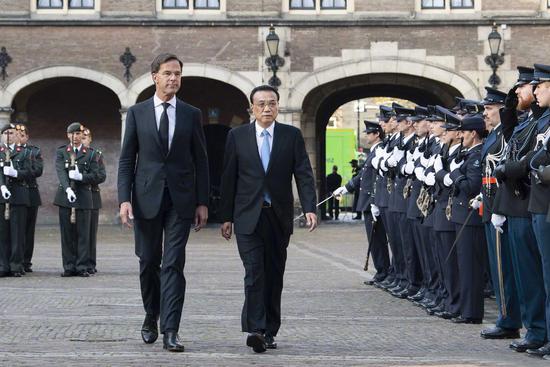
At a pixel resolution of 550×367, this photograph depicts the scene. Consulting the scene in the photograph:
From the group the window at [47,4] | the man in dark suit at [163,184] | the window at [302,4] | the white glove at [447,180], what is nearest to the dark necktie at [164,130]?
the man in dark suit at [163,184]

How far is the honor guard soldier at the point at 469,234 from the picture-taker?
11.3m

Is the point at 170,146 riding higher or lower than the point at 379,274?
higher

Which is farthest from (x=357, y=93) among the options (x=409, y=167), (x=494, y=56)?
(x=409, y=167)

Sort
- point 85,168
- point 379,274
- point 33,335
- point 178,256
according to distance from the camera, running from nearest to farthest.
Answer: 1. point 178,256
2. point 33,335
3. point 379,274
4. point 85,168

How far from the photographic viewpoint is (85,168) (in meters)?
17.1

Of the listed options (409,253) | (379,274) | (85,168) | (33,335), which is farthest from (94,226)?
(33,335)

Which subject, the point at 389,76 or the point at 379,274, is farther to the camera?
the point at 389,76

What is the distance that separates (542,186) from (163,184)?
2.65 m

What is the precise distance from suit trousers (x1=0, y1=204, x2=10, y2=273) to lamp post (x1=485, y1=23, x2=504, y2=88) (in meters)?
15.1

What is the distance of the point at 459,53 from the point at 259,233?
21.0 meters

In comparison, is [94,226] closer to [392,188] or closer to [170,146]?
[392,188]

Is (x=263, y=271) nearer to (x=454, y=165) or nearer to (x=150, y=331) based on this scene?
(x=150, y=331)

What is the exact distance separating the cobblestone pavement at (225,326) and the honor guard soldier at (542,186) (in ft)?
2.30

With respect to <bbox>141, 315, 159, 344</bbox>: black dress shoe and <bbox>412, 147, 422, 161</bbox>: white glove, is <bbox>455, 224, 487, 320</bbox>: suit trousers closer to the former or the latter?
<bbox>412, 147, 422, 161</bbox>: white glove
